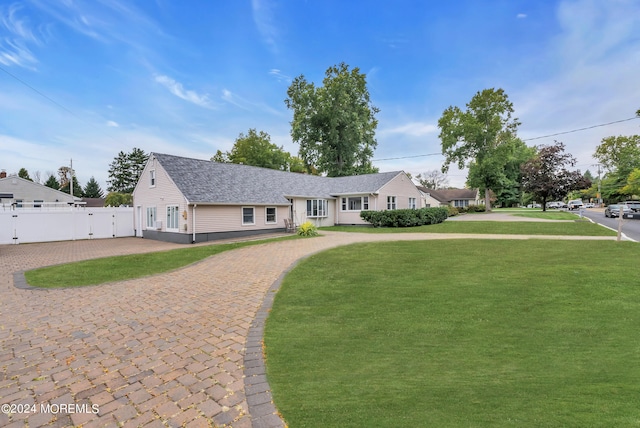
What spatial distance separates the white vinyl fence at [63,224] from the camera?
17377 mm

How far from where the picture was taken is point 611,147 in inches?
2616

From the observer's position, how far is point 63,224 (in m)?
19.1

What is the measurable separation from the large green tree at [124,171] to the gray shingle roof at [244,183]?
51636 mm

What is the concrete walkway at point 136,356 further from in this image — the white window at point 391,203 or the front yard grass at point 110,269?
the white window at point 391,203

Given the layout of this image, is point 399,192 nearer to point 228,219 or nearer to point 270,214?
point 270,214

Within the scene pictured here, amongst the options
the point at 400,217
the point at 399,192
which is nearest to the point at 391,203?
the point at 399,192

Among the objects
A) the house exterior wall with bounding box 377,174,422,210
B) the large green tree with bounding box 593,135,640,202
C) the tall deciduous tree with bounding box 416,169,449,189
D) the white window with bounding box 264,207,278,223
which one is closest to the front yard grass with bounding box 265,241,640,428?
the white window with bounding box 264,207,278,223

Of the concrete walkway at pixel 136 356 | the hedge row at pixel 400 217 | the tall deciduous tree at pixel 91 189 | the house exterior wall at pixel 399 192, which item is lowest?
the concrete walkway at pixel 136 356

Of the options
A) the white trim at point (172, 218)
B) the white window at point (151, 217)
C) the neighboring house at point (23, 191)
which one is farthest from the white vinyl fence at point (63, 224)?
the neighboring house at point (23, 191)

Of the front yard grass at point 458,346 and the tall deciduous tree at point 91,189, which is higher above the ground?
the tall deciduous tree at point 91,189

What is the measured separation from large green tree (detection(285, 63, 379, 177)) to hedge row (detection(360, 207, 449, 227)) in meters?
18.0

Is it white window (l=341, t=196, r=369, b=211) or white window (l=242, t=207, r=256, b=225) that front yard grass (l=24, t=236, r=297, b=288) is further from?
white window (l=341, t=196, r=369, b=211)

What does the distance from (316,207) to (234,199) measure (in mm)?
9292

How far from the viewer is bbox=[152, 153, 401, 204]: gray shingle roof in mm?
18922
